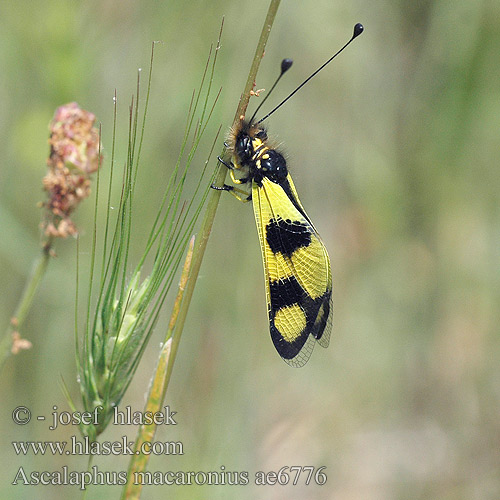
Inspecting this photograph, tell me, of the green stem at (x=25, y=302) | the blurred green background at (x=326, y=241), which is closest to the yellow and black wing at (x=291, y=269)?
the blurred green background at (x=326, y=241)

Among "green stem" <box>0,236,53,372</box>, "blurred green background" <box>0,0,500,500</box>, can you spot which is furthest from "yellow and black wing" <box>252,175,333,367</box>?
"green stem" <box>0,236,53,372</box>

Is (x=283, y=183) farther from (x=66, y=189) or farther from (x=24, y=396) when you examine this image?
(x=24, y=396)

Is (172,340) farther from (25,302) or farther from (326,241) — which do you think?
(326,241)

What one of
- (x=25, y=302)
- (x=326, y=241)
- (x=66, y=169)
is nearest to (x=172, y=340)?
(x=25, y=302)

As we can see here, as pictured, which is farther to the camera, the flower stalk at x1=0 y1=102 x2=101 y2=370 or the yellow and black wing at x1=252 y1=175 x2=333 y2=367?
the yellow and black wing at x1=252 y1=175 x2=333 y2=367

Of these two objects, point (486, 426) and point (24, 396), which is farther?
point (486, 426)

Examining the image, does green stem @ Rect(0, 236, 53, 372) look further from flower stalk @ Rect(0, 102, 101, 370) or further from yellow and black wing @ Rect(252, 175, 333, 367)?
yellow and black wing @ Rect(252, 175, 333, 367)

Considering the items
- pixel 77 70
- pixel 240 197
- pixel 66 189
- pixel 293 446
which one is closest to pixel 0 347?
pixel 66 189
